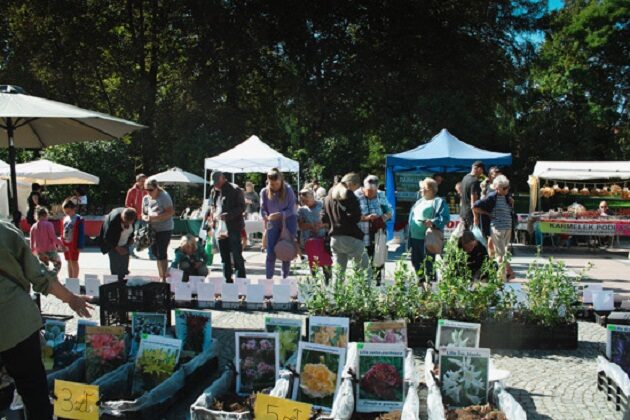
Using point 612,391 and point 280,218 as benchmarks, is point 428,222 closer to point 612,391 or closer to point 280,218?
point 280,218

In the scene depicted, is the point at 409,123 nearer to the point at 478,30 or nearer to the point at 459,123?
the point at 459,123

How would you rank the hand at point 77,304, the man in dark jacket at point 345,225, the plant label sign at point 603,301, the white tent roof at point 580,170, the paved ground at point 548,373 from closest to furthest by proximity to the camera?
the hand at point 77,304, the paved ground at point 548,373, the plant label sign at point 603,301, the man in dark jacket at point 345,225, the white tent roof at point 580,170

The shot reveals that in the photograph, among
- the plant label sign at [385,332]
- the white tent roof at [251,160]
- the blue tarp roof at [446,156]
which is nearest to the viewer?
the plant label sign at [385,332]

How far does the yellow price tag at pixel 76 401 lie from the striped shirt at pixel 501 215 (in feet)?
21.9

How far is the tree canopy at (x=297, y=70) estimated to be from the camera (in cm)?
2597

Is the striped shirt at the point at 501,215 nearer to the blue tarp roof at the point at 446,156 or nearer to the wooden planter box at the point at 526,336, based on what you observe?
the wooden planter box at the point at 526,336

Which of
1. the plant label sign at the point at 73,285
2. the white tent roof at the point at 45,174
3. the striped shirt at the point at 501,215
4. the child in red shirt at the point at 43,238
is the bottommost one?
the plant label sign at the point at 73,285

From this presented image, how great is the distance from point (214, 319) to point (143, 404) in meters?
3.20

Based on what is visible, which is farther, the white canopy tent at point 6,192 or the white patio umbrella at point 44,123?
the white canopy tent at point 6,192

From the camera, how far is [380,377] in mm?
4348

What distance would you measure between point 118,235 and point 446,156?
7608 mm

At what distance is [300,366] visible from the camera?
14.8ft

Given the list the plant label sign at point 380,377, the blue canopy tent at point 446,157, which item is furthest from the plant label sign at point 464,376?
the blue canopy tent at point 446,157

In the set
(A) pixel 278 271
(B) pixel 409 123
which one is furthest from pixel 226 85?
(A) pixel 278 271
